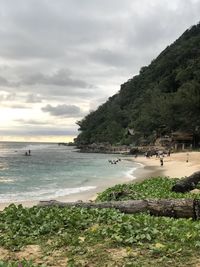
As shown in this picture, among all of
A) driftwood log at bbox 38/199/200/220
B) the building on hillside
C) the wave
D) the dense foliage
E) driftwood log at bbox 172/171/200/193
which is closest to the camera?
driftwood log at bbox 38/199/200/220

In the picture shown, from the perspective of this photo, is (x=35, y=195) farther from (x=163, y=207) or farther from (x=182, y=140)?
(x=182, y=140)

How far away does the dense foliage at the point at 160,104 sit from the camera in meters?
95.0

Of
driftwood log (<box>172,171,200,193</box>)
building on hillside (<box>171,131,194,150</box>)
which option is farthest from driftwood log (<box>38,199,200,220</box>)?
building on hillside (<box>171,131,194,150</box>)

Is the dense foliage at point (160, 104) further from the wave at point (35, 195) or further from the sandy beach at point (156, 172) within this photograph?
the wave at point (35, 195)

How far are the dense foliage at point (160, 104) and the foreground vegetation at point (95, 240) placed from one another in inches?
3225

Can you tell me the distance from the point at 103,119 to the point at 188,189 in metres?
171

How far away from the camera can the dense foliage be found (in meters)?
95.0

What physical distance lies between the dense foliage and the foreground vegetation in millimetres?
81923

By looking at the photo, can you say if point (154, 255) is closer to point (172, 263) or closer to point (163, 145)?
point (172, 263)

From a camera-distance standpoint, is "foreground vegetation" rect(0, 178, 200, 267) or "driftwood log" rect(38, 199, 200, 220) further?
"driftwood log" rect(38, 199, 200, 220)

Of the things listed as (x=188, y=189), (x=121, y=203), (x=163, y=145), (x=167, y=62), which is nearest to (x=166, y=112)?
(x=163, y=145)

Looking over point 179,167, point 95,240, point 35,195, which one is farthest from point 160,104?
point 95,240

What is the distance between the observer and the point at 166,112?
101812 mm

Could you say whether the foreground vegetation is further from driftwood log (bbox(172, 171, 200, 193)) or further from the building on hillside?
the building on hillside
